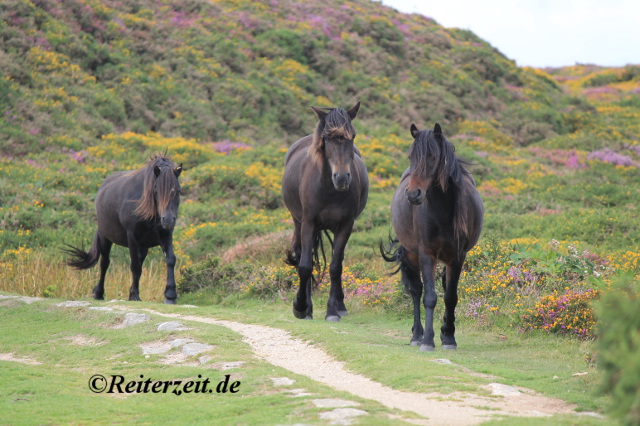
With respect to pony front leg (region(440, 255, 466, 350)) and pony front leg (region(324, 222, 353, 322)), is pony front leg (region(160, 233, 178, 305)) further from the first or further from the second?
pony front leg (region(440, 255, 466, 350))

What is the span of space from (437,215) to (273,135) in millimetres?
23964

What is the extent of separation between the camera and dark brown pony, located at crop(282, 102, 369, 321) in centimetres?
941

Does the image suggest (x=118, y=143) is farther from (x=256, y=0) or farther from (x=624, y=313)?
(x=624, y=313)

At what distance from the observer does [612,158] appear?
29875 millimetres

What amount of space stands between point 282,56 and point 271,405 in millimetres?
35112

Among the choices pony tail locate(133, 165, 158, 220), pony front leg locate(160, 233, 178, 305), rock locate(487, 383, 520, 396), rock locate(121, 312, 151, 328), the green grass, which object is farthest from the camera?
pony front leg locate(160, 233, 178, 305)

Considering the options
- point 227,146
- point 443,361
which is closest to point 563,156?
point 227,146

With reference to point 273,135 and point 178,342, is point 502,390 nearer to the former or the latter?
point 178,342

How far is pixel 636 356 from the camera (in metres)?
2.69

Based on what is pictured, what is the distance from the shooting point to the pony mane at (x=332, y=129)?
370 inches

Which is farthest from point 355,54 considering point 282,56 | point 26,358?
point 26,358

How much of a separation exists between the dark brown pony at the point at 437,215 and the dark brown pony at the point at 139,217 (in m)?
5.13

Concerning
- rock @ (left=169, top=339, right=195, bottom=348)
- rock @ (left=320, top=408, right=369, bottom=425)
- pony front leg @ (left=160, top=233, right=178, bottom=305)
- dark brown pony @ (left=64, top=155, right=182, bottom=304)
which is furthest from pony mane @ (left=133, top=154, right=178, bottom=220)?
rock @ (left=320, top=408, right=369, bottom=425)

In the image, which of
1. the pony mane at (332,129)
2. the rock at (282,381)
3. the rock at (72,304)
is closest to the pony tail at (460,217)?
the pony mane at (332,129)
